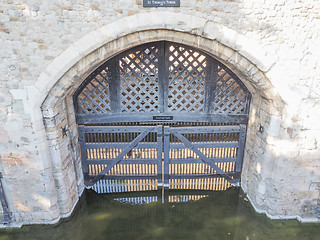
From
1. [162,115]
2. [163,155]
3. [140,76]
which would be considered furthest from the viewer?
[163,155]

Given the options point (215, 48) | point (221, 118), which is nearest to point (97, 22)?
point (215, 48)

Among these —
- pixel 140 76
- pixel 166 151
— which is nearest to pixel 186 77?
pixel 140 76

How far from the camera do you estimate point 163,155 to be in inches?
229

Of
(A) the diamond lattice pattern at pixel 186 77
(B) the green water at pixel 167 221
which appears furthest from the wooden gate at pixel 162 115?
(B) the green water at pixel 167 221

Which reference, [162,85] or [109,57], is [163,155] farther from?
[109,57]

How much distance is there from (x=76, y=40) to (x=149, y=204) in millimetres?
3601

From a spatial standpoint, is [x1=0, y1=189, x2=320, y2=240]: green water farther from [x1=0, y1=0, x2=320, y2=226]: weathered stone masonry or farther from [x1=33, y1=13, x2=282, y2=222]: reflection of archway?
[x1=33, y1=13, x2=282, y2=222]: reflection of archway

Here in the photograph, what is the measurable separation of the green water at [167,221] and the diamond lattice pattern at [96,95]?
2.00 m

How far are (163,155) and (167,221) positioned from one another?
1.44 meters

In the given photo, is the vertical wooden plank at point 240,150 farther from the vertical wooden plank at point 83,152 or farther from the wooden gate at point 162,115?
the vertical wooden plank at point 83,152

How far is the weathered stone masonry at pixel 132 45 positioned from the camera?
142 inches

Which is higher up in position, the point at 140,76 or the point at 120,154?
the point at 140,76

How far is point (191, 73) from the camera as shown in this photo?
4820mm

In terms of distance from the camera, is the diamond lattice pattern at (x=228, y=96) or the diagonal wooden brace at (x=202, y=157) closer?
the diamond lattice pattern at (x=228, y=96)
